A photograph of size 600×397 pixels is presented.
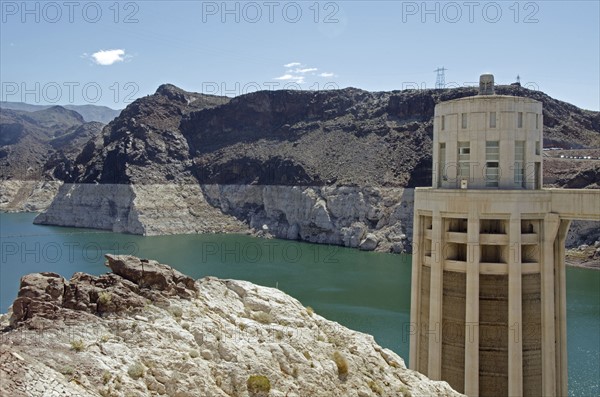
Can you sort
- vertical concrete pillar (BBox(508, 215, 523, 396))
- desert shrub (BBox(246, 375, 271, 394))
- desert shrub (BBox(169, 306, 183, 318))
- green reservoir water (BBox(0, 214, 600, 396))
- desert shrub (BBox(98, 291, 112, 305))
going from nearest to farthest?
1. desert shrub (BBox(246, 375, 271, 394))
2. desert shrub (BBox(98, 291, 112, 305))
3. desert shrub (BBox(169, 306, 183, 318))
4. vertical concrete pillar (BBox(508, 215, 523, 396))
5. green reservoir water (BBox(0, 214, 600, 396))

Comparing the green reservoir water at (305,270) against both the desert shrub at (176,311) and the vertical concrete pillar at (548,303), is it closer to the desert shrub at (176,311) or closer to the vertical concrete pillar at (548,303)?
the vertical concrete pillar at (548,303)

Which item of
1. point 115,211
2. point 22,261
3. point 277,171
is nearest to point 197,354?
point 22,261

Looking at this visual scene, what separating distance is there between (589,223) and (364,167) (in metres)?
48.0

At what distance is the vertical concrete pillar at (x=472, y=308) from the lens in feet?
63.2

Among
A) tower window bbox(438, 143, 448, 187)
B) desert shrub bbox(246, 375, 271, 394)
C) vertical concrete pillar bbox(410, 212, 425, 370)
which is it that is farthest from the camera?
vertical concrete pillar bbox(410, 212, 425, 370)

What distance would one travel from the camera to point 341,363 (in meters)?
11.4

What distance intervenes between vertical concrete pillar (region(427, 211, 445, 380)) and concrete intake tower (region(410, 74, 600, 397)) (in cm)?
3

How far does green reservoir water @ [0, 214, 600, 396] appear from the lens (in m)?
48.3

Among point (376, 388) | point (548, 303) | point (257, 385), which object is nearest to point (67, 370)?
point (257, 385)

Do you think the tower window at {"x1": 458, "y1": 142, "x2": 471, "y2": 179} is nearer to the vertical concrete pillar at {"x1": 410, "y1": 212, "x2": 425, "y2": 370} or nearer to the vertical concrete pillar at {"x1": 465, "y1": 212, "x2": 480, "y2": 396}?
the vertical concrete pillar at {"x1": 465, "y1": 212, "x2": 480, "y2": 396}

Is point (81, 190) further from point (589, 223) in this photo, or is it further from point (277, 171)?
point (589, 223)

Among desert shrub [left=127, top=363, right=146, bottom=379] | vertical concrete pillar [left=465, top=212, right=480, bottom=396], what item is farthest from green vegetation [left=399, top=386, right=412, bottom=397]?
vertical concrete pillar [left=465, top=212, right=480, bottom=396]

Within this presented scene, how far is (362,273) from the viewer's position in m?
82.1

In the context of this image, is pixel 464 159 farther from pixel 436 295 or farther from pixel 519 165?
pixel 436 295
